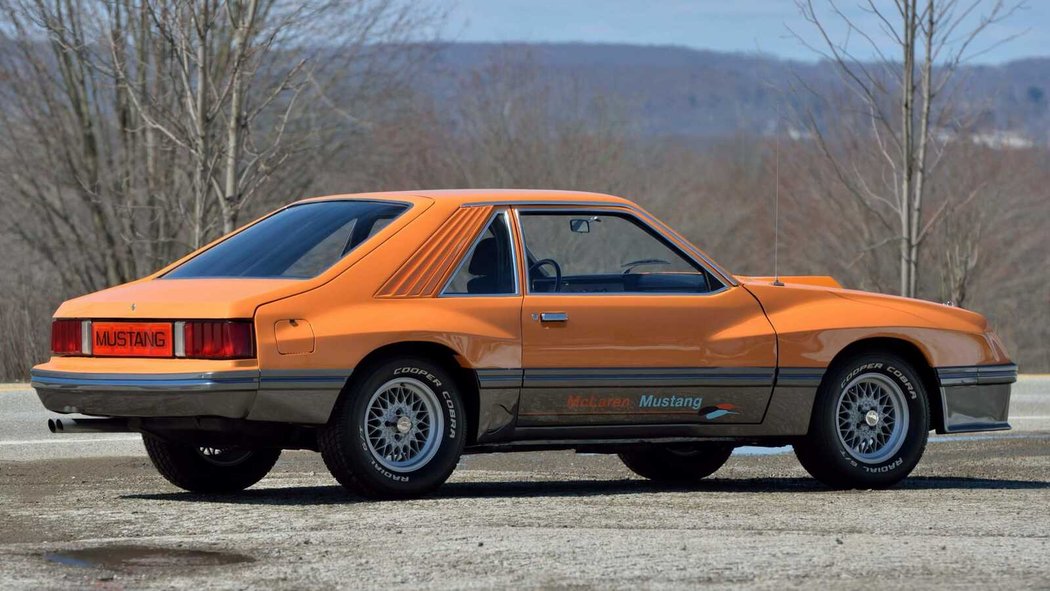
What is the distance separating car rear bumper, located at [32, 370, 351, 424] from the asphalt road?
18.1 inches

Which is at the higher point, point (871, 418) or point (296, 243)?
point (296, 243)

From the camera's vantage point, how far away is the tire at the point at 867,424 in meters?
9.20

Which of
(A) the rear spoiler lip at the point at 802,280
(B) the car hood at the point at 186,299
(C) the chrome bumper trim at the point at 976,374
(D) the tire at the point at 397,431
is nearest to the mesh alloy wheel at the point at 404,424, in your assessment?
(D) the tire at the point at 397,431

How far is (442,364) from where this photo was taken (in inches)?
328

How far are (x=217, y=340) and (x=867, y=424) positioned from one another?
3610 mm

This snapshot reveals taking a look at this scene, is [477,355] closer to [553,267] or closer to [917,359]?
[553,267]

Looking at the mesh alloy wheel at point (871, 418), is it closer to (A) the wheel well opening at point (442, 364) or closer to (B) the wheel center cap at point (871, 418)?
(B) the wheel center cap at point (871, 418)

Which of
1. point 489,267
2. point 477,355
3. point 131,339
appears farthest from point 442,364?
point 131,339

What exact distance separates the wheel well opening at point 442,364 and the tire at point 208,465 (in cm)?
117

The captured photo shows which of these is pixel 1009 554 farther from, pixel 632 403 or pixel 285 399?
pixel 285 399

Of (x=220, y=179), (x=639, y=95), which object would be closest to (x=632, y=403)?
(x=220, y=179)

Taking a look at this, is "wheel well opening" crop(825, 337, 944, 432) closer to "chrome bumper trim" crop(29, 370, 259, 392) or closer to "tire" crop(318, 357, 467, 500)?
"tire" crop(318, 357, 467, 500)

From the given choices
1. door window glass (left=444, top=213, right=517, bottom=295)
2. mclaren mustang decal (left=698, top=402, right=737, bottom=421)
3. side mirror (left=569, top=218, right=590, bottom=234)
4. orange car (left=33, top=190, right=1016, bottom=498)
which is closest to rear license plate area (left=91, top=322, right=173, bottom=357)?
orange car (left=33, top=190, right=1016, bottom=498)

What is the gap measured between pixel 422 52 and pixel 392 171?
18.5 feet
